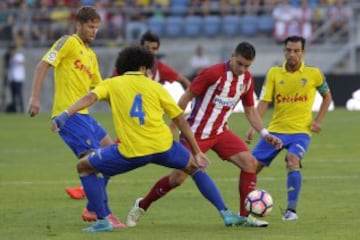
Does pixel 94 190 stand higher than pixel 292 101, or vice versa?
pixel 292 101

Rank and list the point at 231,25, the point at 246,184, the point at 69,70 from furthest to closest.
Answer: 1. the point at 231,25
2. the point at 69,70
3. the point at 246,184

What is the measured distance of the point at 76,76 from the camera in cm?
1269

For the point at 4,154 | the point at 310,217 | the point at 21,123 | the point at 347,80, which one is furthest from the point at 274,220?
the point at 347,80

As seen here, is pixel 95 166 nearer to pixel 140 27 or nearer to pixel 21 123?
pixel 21 123

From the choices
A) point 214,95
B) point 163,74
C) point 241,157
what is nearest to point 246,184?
point 241,157

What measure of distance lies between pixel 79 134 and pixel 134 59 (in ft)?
5.21

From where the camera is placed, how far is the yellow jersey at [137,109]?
11.1 meters

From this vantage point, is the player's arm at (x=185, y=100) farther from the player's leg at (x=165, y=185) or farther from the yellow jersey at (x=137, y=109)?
the yellow jersey at (x=137, y=109)

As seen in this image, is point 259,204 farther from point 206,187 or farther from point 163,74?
point 163,74

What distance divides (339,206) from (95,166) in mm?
3627

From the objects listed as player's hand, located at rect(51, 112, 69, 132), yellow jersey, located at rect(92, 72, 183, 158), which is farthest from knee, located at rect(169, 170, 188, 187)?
player's hand, located at rect(51, 112, 69, 132)

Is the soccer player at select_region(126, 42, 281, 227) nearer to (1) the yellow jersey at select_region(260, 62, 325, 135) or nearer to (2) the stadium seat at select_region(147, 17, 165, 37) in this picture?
(1) the yellow jersey at select_region(260, 62, 325, 135)

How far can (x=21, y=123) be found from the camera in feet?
101

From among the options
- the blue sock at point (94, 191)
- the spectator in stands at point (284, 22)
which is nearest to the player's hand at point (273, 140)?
the blue sock at point (94, 191)
